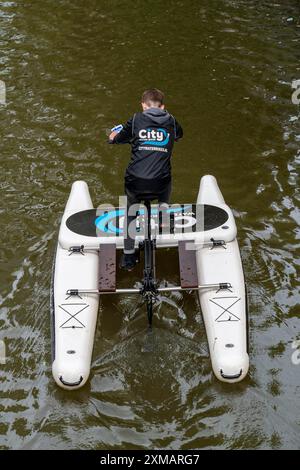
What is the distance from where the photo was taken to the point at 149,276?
654 cm

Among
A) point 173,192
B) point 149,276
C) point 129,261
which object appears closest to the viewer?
point 149,276

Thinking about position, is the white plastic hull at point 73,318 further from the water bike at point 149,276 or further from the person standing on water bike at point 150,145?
the person standing on water bike at point 150,145

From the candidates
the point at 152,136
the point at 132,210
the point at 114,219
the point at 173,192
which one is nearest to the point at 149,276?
the point at 132,210

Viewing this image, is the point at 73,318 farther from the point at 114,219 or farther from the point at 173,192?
the point at 173,192

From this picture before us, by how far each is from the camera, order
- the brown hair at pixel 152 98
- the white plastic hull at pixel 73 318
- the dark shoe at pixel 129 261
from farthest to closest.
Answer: the dark shoe at pixel 129 261 < the brown hair at pixel 152 98 < the white plastic hull at pixel 73 318

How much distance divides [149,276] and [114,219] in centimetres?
140

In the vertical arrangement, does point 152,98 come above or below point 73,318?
above

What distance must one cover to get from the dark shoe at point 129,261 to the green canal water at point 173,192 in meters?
0.28

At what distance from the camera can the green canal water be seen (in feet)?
19.1

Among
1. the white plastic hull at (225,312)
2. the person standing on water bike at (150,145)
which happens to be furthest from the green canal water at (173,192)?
the person standing on water bike at (150,145)

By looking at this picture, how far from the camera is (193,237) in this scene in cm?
736

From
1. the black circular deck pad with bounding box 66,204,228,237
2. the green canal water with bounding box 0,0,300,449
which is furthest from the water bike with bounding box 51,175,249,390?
the green canal water with bounding box 0,0,300,449

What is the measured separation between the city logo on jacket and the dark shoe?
58.1 inches

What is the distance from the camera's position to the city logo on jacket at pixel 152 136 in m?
6.66
